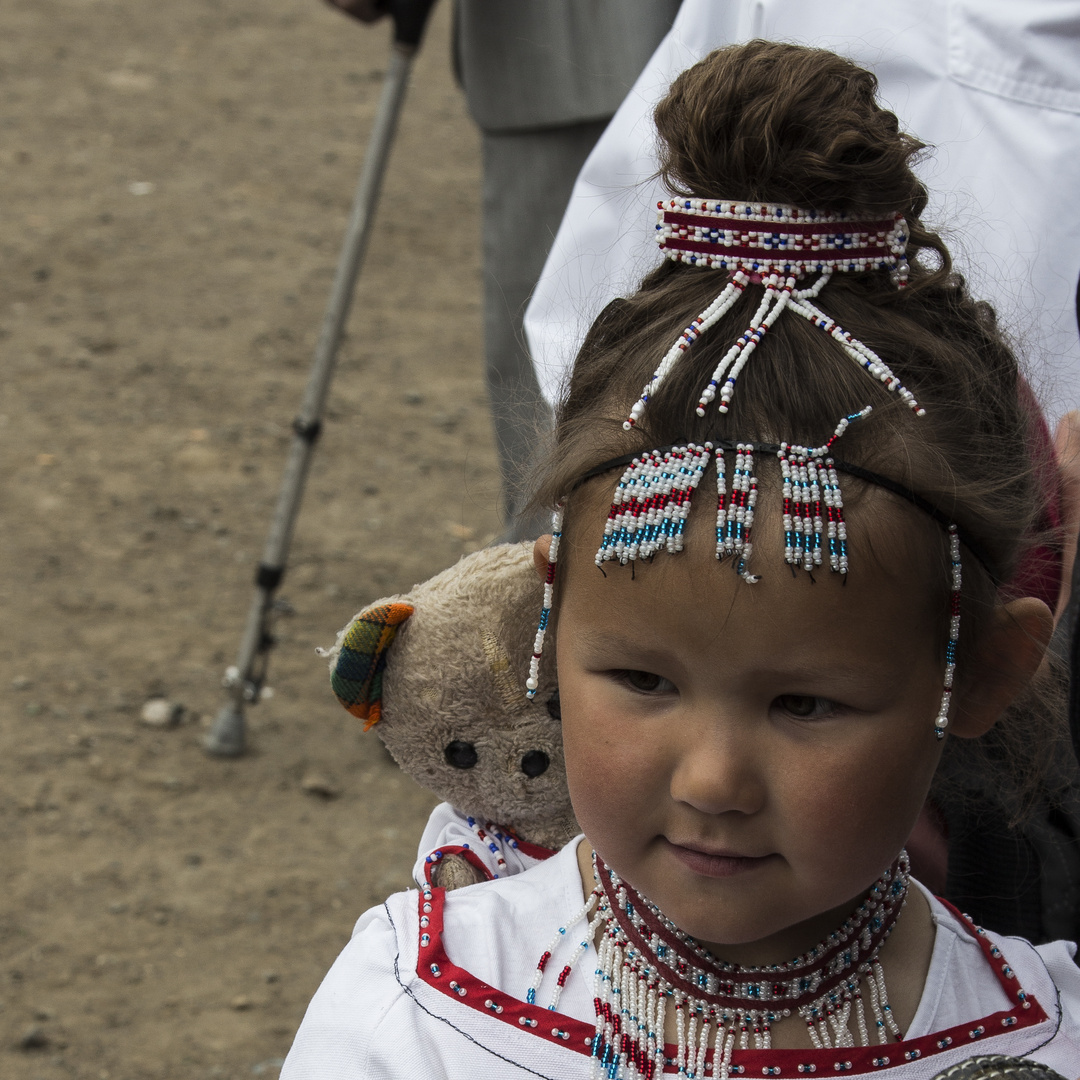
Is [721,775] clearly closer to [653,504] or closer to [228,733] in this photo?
[653,504]

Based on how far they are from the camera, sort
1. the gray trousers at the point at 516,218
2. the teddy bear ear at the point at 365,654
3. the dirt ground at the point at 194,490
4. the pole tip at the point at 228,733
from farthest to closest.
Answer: the pole tip at the point at 228,733, the dirt ground at the point at 194,490, the gray trousers at the point at 516,218, the teddy bear ear at the point at 365,654

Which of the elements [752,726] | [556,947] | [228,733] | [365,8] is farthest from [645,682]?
[228,733]

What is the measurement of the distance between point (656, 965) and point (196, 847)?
7.96 feet

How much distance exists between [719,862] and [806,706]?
0.52ft

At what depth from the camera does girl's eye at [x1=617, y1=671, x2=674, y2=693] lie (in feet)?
4.26

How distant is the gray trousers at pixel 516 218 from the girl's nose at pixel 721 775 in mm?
1701

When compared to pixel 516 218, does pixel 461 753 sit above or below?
above

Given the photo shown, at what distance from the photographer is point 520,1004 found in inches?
56.2

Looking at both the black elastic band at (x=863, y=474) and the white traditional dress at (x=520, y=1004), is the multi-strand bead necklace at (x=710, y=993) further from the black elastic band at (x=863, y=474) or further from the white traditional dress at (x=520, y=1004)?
the black elastic band at (x=863, y=474)

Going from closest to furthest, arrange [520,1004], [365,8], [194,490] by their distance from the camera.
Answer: [520,1004] → [365,8] → [194,490]

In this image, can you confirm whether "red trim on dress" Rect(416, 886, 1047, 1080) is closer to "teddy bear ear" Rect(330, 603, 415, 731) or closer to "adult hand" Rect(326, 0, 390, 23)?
"teddy bear ear" Rect(330, 603, 415, 731)

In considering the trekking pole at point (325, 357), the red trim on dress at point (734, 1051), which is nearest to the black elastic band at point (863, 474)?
the red trim on dress at point (734, 1051)

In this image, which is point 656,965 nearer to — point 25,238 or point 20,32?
point 25,238

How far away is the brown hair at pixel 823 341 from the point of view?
1298 mm
